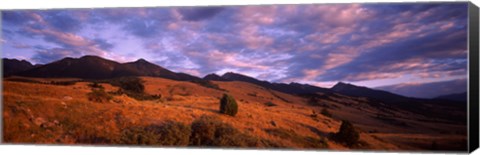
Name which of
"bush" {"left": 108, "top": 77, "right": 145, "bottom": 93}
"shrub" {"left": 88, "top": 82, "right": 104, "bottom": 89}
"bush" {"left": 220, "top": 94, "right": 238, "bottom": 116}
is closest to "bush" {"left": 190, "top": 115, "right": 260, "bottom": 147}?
"bush" {"left": 220, "top": 94, "right": 238, "bottom": 116}

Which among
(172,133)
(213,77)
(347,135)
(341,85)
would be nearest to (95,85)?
(172,133)

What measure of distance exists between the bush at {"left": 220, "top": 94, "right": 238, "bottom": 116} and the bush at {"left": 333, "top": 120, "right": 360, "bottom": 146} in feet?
7.17

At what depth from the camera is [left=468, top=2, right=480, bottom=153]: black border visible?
11297 mm

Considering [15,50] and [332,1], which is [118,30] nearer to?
[15,50]

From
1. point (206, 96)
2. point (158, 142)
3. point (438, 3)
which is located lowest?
point (158, 142)

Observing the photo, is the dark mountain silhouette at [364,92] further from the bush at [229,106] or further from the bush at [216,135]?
the bush at [229,106]

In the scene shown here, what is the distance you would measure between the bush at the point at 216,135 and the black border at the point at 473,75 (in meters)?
4.16

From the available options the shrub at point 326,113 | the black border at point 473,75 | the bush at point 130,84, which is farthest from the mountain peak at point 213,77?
the black border at point 473,75

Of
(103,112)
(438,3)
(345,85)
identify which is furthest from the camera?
(103,112)

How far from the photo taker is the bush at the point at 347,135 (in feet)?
39.9

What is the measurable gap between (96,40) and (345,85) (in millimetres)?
5556

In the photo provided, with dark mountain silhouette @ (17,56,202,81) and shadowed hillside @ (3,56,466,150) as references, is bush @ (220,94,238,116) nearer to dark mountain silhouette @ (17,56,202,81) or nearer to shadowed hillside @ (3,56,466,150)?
shadowed hillside @ (3,56,466,150)

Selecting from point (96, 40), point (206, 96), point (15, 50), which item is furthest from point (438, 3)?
point (15, 50)

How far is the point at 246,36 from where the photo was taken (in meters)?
12.8
